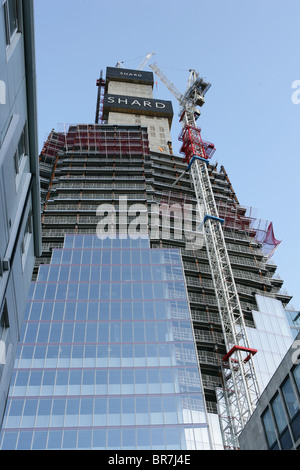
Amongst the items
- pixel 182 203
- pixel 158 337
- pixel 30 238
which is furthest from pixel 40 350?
pixel 182 203

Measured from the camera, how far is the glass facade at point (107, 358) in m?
48.7

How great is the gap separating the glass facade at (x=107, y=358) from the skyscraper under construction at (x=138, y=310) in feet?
0.42

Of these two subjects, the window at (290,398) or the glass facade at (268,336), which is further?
the glass facade at (268,336)

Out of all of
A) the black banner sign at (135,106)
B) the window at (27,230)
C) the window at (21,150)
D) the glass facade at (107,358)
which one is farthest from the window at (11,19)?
the black banner sign at (135,106)

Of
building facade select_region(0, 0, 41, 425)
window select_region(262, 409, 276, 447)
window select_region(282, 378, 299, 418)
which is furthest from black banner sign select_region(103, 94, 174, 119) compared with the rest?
window select_region(282, 378, 299, 418)

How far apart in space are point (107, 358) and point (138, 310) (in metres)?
7.87

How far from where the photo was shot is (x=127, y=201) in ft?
275

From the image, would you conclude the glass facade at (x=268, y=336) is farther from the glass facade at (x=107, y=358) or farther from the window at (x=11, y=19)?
the window at (x=11, y=19)

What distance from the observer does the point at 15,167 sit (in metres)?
24.9

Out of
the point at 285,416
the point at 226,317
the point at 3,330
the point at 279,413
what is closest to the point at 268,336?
the point at 226,317

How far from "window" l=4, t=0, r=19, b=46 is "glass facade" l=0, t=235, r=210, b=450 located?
126 ft

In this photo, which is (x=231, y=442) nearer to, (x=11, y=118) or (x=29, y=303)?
(x=29, y=303)

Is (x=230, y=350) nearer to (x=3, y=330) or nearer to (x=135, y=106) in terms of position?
(x=3, y=330)
